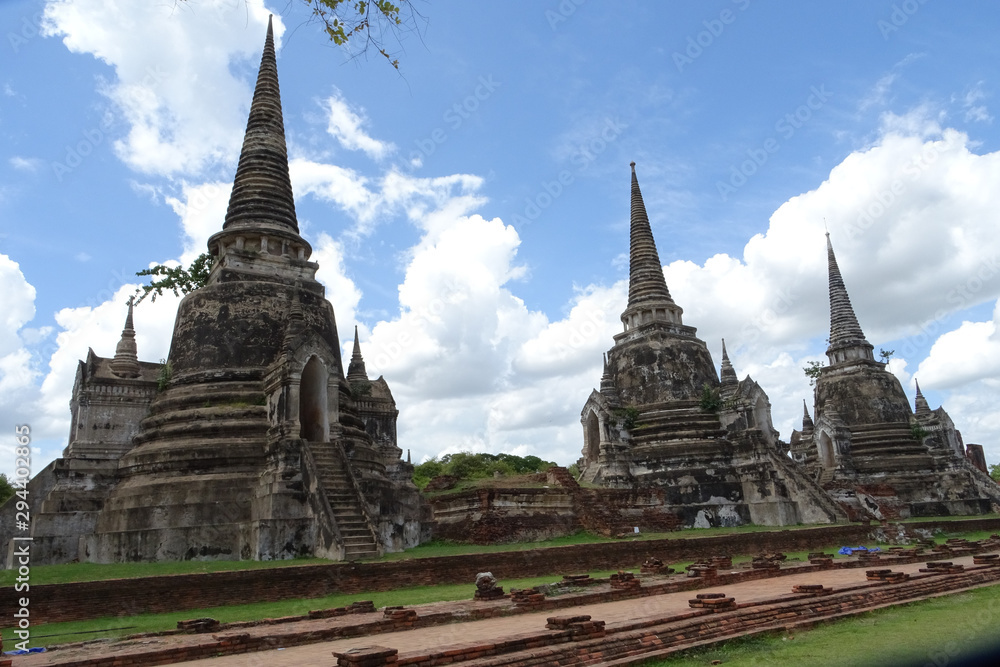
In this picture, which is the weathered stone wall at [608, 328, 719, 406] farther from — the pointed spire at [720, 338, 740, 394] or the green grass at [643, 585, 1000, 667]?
the green grass at [643, 585, 1000, 667]

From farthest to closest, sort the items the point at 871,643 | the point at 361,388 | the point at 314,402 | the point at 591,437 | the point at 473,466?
the point at 473,466, the point at 591,437, the point at 361,388, the point at 314,402, the point at 871,643

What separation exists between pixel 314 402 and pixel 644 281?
1784cm

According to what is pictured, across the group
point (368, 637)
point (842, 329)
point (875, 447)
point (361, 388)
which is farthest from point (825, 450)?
point (368, 637)

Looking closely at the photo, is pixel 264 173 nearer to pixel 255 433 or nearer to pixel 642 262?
pixel 255 433

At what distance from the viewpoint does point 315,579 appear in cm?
1266

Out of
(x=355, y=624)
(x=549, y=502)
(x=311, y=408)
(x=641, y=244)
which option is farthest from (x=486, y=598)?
(x=641, y=244)

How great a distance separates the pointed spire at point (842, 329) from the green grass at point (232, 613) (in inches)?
1188

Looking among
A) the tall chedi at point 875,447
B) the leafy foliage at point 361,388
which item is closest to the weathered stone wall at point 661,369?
the tall chedi at point 875,447

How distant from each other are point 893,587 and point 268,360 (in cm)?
1549

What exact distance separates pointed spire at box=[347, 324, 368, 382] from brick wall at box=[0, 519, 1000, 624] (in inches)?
623

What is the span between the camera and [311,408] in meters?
20.3

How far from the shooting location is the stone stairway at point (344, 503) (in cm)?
1548

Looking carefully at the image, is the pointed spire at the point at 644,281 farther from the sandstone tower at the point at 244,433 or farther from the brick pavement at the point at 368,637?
the brick pavement at the point at 368,637

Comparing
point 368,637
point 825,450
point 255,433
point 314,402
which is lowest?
point 368,637
